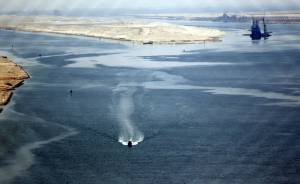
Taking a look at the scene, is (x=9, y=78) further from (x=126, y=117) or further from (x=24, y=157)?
(x=24, y=157)

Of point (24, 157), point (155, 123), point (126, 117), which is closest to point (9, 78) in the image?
point (126, 117)

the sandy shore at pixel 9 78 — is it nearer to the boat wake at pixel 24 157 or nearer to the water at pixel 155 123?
the water at pixel 155 123

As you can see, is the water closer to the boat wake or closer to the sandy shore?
the boat wake

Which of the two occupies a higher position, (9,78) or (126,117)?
(9,78)

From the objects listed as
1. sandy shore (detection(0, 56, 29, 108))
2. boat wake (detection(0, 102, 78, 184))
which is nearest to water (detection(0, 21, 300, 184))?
boat wake (detection(0, 102, 78, 184))

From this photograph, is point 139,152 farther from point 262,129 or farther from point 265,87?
point 265,87

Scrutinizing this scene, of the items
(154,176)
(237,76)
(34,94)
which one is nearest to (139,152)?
(154,176)
